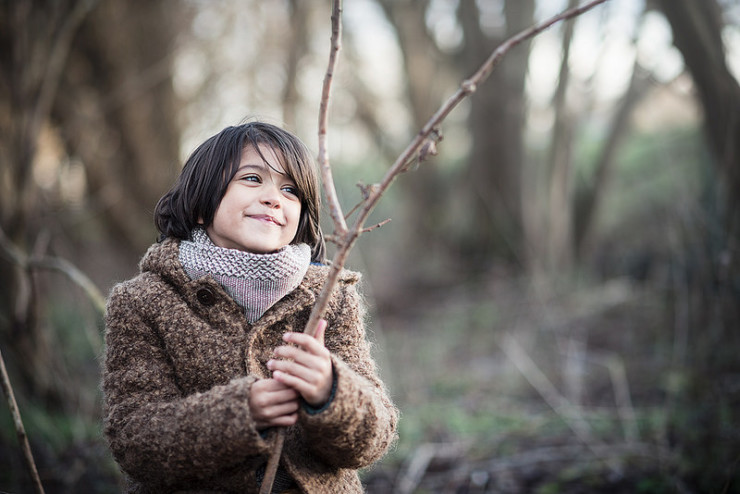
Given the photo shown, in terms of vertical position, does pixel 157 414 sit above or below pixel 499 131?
below

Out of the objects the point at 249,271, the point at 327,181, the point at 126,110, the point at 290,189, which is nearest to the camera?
the point at 327,181

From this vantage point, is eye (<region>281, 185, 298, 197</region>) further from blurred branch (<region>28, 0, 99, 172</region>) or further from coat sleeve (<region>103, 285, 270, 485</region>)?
blurred branch (<region>28, 0, 99, 172</region>)

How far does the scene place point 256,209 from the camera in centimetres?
139

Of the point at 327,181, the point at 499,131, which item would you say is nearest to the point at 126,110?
the point at 499,131

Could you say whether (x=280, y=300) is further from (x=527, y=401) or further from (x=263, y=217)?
(x=527, y=401)

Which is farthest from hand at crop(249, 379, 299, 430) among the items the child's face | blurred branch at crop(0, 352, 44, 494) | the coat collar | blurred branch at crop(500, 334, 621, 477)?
blurred branch at crop(500, 334, 621, 477)

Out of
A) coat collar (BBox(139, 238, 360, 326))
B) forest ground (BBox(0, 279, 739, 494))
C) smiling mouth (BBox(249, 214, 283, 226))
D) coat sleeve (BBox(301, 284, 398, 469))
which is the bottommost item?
forest ground (BBox(0, 279, 739, 494))

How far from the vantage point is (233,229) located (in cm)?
139

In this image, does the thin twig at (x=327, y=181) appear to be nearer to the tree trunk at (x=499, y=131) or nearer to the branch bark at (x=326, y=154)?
the branch bark at (x=326, y=154)

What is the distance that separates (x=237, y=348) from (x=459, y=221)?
7416 mm

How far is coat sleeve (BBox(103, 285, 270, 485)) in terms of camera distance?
3.94 feet

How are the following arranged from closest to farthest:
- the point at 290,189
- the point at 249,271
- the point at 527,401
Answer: the point at 249,271 < the point at 290,189 < the point at 527,401

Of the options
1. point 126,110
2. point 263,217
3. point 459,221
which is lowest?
point 459,221

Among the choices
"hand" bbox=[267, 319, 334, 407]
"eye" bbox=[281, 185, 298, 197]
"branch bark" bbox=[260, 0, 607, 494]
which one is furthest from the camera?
"eye" bbox=[281, 185, 298, 197]
